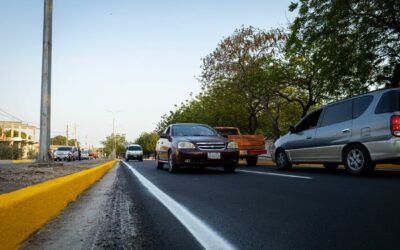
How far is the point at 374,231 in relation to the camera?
10.4 feet

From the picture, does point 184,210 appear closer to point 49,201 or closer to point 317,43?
point 49,201

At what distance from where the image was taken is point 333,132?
942 centimetres

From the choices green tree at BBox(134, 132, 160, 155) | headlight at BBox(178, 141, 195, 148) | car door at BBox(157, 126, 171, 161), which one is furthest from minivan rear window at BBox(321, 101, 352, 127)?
green tree at BBox(134, 132, 160, 155)

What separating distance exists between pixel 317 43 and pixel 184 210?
13188mm

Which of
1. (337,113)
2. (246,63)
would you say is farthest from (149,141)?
(337,113)

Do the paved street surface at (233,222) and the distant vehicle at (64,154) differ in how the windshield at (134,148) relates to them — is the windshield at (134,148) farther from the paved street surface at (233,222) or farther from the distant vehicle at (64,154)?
the paved street surface at (233,222)

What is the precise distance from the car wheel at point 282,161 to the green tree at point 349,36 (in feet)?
18.3

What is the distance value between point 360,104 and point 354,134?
728mm

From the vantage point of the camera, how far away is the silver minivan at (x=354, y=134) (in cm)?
788

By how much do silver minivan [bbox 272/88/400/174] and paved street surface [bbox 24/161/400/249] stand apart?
2.66m

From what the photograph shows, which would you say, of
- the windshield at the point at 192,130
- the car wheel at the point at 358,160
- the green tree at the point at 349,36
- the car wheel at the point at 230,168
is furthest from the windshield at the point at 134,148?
the car wheel at the point at 358,160

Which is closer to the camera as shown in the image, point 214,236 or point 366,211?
point 214,236

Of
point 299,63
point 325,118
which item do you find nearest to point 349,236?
point 325,118

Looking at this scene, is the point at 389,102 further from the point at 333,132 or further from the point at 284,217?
the point at 284,217
